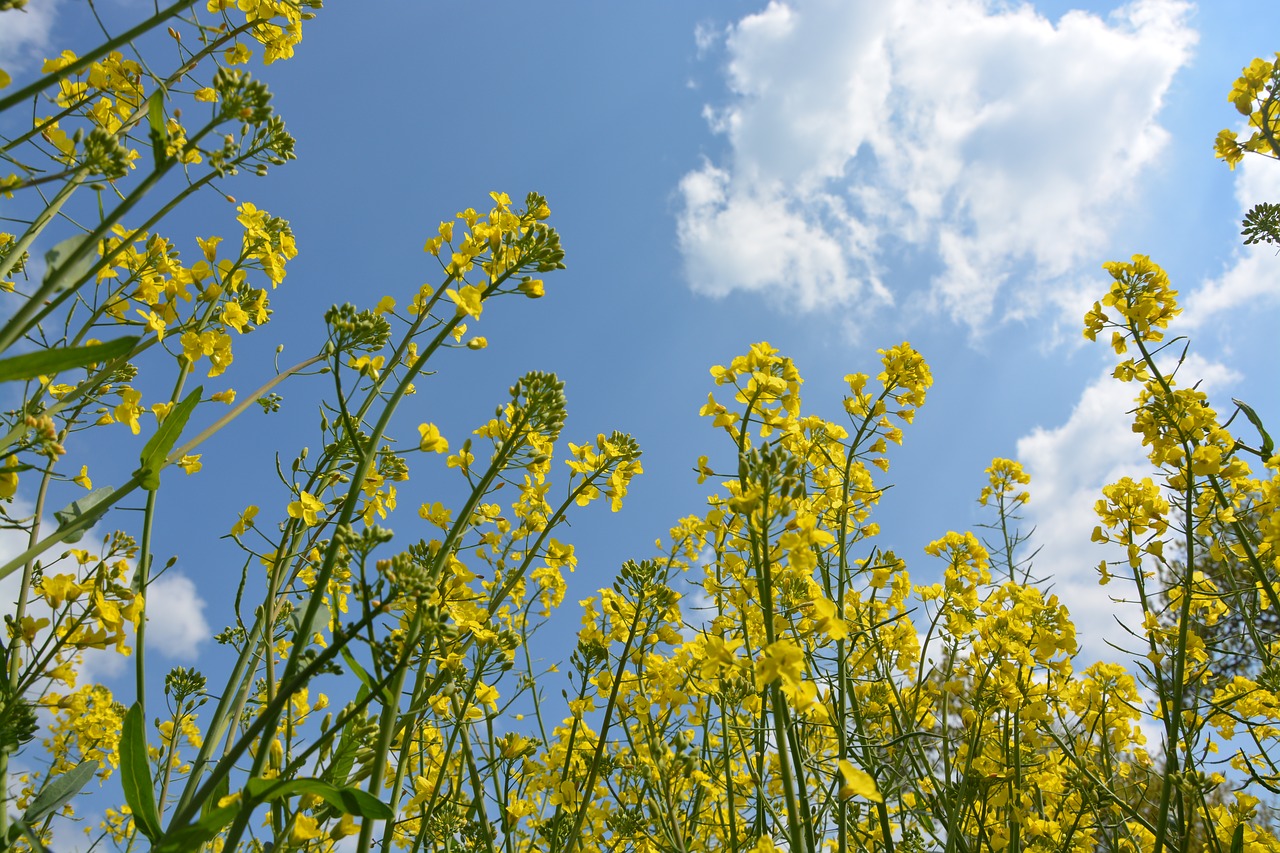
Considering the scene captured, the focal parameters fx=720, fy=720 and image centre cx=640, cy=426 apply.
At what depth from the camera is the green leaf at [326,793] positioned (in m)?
1.13

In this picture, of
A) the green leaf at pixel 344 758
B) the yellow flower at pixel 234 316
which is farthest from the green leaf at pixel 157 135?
the green leaf at pixel 344 758

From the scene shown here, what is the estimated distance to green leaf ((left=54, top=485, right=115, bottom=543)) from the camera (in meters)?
1.48

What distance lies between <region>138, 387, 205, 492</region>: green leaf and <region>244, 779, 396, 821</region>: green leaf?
74cm

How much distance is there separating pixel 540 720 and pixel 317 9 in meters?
3.13

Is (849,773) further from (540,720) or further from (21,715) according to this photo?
(540,720)

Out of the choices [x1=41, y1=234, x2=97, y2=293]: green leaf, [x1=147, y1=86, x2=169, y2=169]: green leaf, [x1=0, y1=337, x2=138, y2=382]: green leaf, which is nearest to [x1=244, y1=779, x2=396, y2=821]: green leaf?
[x1=0, y1=337, x2=138, y2=382]: green leaf

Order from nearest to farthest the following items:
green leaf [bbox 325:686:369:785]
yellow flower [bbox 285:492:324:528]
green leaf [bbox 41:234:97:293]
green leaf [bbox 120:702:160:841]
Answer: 1. green leaf [bbox 41:234:97:293]
2. green leaf [bbox 120:702:160:841]
3. green leaf [bbox 325:686:369:785]
4. yellow flower [bbox 285:492:324:528]

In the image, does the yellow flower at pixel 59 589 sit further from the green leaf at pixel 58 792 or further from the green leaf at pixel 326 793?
the green leaf at pixel 326 793

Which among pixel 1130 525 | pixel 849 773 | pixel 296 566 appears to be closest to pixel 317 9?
pixel 296 566

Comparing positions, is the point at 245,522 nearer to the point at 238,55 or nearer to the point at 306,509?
the point at 306,509

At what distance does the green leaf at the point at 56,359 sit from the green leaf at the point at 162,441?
1.30 ft

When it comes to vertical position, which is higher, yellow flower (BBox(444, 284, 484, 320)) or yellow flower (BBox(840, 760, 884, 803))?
yellow flower (BBox(444, 284, 484, 320))

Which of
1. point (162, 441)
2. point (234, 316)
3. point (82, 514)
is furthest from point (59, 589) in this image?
point (234, 316)

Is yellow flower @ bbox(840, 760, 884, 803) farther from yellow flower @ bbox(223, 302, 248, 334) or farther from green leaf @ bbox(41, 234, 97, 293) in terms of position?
yellow flower @ bbox(223, 302, 248, 334)
